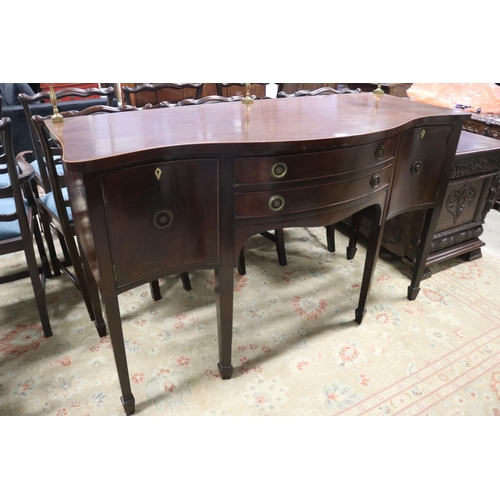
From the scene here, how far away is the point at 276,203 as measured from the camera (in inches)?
45.7

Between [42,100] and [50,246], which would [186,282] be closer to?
[50,246]

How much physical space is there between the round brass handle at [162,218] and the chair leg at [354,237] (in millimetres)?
1318

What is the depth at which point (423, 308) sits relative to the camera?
1.88 metres

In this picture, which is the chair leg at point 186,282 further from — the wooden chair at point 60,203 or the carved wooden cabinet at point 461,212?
the carved wooden cabinet at point 461,212

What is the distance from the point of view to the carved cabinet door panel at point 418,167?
4.79 ft

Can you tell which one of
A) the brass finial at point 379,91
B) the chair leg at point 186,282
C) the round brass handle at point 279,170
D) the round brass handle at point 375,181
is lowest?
the chair leg at point 186,282

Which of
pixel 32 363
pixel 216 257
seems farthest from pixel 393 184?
pixel 32 363

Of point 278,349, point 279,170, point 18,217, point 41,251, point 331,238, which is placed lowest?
point 278,349

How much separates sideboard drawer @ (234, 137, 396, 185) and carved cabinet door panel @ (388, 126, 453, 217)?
0.24m

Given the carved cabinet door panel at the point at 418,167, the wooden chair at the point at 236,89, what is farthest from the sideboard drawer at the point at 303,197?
the wooden chair at the point at 236,89

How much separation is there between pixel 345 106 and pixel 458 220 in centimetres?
96

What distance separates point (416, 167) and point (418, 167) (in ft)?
0.04

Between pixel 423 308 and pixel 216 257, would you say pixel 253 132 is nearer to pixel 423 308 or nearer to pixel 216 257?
pixel 216 257

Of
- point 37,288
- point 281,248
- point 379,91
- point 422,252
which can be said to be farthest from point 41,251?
point 422,252
